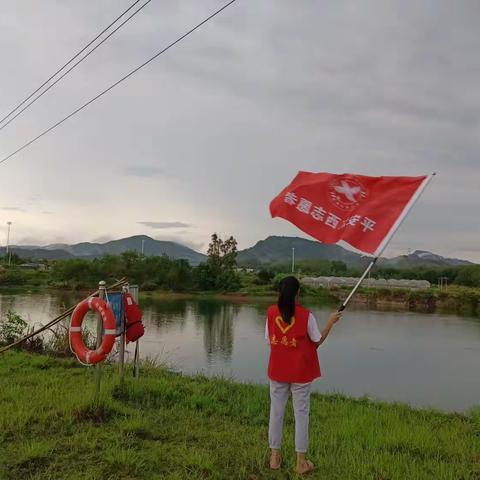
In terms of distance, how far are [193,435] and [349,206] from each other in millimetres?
1960

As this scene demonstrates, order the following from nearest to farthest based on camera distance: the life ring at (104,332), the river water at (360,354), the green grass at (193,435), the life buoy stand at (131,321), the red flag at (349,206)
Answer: the green grass at (193,435) < the red flag at (349,206) < the life ring at (104,332) < the life buoy stand at (131,321) < the river water at (360,354)

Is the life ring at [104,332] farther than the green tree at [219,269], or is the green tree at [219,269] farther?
the green tree at [219,269]

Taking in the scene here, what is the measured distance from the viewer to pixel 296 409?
2.96m

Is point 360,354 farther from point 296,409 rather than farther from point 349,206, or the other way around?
point 296,409

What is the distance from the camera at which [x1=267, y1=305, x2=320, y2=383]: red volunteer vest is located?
2.93 metres

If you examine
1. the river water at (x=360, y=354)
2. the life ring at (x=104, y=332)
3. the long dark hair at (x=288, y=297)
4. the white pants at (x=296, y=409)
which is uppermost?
the long dark hair at (x=288, y=297)

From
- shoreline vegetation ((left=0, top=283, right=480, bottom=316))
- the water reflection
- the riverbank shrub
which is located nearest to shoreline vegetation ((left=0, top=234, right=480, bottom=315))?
shoreline vegetation ((left=0, top=283, right=480, bottom=316))

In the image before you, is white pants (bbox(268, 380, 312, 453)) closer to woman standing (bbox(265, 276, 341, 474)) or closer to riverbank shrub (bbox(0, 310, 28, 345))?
woman standing (bbox(265, 276, 341, 474))

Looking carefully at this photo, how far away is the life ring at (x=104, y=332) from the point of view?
160 inches

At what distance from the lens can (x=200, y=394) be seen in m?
4.95

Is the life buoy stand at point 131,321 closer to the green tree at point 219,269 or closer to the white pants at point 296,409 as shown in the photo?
the white pants at point 296,409

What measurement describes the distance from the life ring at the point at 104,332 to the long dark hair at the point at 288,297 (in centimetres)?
171

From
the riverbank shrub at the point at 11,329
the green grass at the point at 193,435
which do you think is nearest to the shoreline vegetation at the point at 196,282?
the riverbank shrub at the point at 11,329

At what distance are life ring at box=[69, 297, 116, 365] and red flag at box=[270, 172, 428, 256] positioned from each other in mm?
1595
